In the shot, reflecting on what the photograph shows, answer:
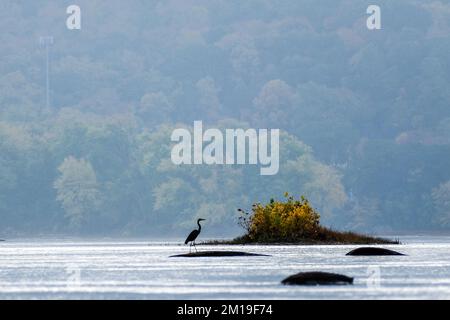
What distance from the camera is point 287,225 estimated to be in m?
60.7

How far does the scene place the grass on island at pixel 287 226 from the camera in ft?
195

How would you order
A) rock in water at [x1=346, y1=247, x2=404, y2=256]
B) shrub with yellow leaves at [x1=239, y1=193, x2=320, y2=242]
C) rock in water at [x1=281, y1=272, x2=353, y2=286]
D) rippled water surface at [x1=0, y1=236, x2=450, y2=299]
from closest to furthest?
1. rippled water surface at [x1=0, y1=236, x2=450, y2=299]
2. rock in water at [x1=281, y1=272, x2=353, y2=286]
3. rock in water at [x1=346, y1=247, x2=404, y2=256]
4. shrub with yellow leaves at [x1=239, y1=193, x2=320, y2=242]

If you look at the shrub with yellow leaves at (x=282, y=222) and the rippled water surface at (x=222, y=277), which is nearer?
the rippled water surface at (x=222, y=277)

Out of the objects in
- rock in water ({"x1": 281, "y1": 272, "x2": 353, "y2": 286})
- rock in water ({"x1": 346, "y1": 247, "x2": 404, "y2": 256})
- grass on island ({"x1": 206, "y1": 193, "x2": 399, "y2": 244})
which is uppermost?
grass on island ({"x1": 206, "y1": 193, "x2": 399, "y2": 244})

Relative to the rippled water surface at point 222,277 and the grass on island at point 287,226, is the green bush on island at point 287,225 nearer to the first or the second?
the grass on island at point 287,226

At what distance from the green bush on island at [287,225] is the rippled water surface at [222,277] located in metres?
5.55

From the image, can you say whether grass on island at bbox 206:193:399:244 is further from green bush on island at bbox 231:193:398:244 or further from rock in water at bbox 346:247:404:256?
rock in water at bbox 346:247:404:256

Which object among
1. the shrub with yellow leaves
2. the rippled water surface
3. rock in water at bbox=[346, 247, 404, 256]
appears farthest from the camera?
the shrub with yellow leaves

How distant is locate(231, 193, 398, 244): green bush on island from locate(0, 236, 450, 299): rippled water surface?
5.55 meters

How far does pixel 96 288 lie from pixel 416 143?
16446 centimetres

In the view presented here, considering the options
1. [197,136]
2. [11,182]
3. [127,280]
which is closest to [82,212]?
[11,182]

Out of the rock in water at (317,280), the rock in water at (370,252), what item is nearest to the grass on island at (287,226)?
the rock in water at (370,252)

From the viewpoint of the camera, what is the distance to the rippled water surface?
1205 inches

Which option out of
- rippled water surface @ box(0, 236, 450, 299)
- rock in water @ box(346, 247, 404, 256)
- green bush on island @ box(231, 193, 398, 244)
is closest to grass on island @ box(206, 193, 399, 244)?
green bush on island @ box(231, 193, 398, 244)
